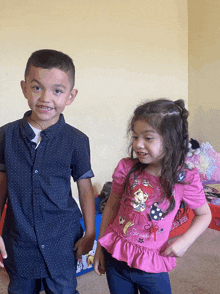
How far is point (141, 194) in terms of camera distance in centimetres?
87

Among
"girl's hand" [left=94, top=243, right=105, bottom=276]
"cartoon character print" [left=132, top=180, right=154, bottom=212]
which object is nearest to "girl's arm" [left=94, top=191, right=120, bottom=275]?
"girl's hand" [left=94, top=243, right=105, bottom=276]

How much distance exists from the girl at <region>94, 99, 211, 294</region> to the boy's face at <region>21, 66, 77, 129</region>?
0.26 meters

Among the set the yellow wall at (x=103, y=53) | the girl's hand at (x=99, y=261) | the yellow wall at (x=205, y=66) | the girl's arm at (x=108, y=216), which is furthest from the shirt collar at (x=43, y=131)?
the yellow wall at (x=205, y=66)

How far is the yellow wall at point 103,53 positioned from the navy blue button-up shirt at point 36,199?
1036 millimetres

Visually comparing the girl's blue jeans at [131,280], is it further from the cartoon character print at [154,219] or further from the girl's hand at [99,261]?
the cartoon character print at [154,219]

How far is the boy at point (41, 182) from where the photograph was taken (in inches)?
32.0

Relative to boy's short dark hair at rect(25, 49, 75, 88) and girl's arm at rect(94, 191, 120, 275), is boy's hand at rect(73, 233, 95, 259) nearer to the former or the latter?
girl's arm at rect(94, 191, 120, 275)

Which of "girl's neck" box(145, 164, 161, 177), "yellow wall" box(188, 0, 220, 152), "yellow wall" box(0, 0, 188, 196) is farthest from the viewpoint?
"yellow wall" box(188, 0, 220, 152)

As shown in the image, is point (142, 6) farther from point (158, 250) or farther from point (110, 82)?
point (158, 250)

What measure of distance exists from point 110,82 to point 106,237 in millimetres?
1573

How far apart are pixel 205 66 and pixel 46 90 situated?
232cm

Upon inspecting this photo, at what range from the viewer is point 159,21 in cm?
249

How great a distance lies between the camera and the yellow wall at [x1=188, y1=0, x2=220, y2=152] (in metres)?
2.59

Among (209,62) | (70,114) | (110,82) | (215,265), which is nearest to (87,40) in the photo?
(110,82)
